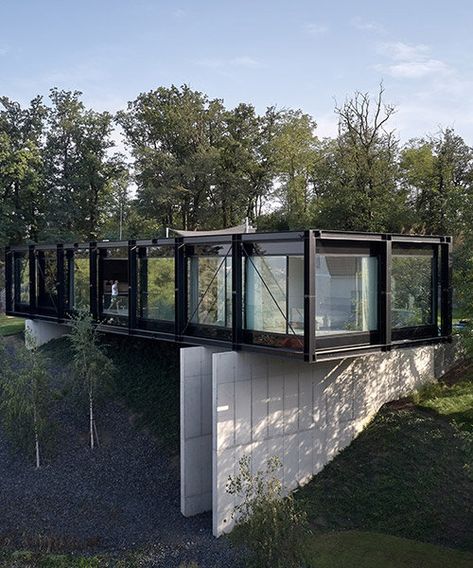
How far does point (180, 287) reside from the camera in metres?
13.9

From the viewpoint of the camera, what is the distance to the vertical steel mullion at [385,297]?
40.1 ft

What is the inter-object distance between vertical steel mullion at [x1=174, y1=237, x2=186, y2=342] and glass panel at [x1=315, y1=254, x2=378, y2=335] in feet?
12.1

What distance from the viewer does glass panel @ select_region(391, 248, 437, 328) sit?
41.8 feet

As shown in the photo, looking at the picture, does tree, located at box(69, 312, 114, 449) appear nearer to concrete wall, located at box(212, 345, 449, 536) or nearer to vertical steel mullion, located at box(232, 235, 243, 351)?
vertical steel mullion, located at box(232, 235, 243, 351)

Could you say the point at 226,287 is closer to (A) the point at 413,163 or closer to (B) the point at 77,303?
(B) the point at 77,303

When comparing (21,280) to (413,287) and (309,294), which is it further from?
(413,287)

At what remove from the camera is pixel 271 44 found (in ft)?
54.2

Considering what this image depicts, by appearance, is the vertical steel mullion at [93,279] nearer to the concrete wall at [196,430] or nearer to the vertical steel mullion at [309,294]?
the concrete wall at [196,430]

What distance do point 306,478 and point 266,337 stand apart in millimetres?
3440

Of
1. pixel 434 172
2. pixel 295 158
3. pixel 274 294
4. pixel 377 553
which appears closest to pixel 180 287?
pixel 274 294

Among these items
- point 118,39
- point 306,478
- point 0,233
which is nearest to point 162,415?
point 306,478

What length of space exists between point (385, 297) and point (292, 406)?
301 cm

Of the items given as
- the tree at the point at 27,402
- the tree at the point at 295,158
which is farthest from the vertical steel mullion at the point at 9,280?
the tree at the point at 295,158

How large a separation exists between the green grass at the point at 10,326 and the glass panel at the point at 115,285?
10155 millimetres
